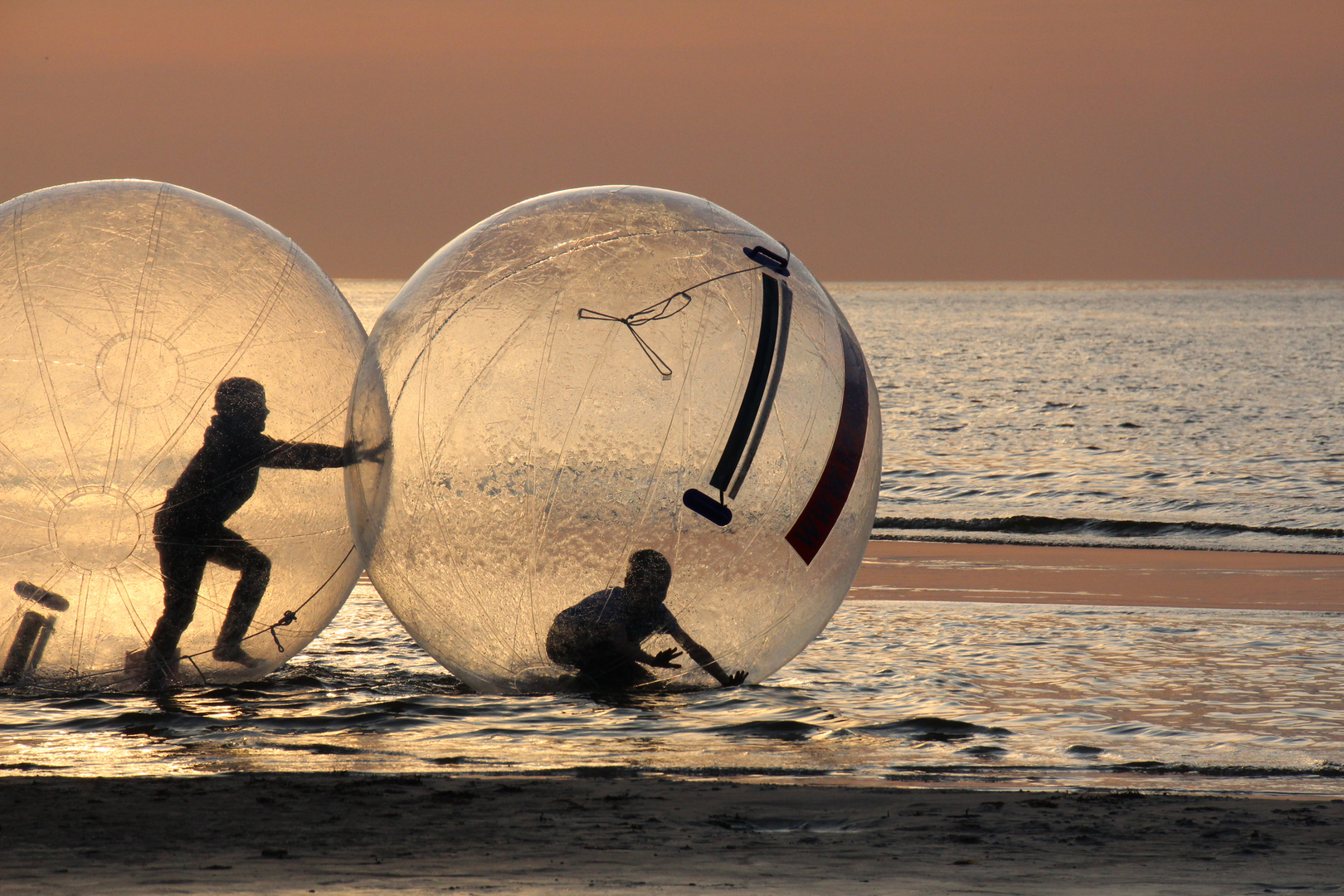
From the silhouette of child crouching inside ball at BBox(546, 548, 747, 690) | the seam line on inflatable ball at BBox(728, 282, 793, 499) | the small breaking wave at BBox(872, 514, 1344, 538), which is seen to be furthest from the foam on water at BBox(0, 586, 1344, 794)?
the small breaking wave at BBox(872, 514, 1344, 538)

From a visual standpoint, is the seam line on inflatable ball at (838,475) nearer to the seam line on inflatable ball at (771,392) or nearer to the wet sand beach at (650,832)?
the seam line on inflatable ball at (771,392)

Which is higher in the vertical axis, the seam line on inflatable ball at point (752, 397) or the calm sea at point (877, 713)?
the seam line on inflatable ball at point (752, 397)

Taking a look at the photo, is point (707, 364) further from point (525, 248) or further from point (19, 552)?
point (19, 552)

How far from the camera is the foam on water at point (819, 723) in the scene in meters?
5.69

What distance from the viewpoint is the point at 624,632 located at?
19.7 feet

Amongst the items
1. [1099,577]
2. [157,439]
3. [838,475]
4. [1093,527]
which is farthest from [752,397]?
[1093,527]

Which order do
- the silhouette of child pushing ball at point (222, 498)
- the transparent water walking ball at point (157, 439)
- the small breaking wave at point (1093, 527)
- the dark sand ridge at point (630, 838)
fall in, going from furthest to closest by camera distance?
1. the small breaking wave at point (1093, 527)
2. the silhouette of child pushing ball at point (222, 498)
3. the transparent water walking ball at point (157, 439)
4. the dark sand ridge at point (630, 838)

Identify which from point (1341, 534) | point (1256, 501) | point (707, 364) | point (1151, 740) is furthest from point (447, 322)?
point (1256, 501)

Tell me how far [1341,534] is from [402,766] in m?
12.2

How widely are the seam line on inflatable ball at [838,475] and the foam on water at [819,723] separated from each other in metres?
0.84

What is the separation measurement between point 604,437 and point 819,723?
5.53 ft

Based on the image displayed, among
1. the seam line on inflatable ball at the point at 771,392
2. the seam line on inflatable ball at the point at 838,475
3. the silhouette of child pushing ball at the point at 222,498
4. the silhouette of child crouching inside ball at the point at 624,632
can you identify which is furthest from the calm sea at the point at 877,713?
the seam line on inflatable ball at the point at 771,392

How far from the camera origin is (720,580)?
233 inches

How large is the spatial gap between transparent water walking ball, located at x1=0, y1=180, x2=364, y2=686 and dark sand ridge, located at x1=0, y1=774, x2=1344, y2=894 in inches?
44.7
